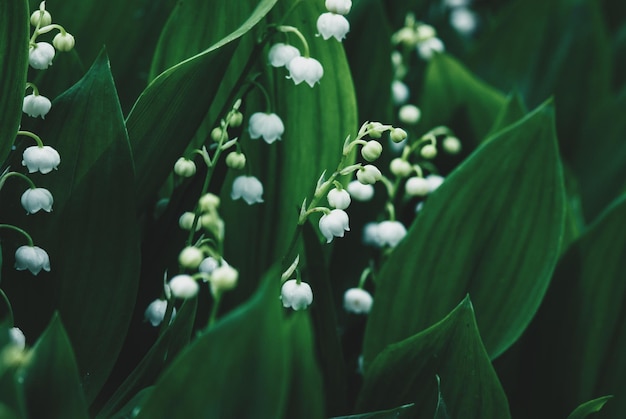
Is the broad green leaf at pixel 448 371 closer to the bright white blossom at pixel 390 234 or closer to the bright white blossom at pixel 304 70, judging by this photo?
the bright white blossom at pixel 390 234

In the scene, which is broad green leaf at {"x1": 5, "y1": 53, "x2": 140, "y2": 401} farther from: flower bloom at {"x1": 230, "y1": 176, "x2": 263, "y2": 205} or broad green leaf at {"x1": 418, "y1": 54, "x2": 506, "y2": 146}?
broad green leaf at {"x1": 418, "y1": 54, "x2": 506, "y2": 146}

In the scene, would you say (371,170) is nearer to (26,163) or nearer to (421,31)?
(26,163)

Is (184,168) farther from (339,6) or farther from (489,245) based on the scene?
(489,245)

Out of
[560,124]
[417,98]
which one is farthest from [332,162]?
[560,124]

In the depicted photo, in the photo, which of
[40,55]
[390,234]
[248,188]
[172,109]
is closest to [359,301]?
[390,234]

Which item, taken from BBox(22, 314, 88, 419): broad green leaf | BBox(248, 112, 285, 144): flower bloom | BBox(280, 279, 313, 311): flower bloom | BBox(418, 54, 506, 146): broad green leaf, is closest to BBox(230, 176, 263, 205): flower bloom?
BBox(248, 112, 285, 144): flower bloom
